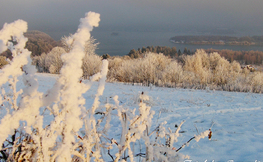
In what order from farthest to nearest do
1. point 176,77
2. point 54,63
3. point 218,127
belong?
point 54,63, point 176,77, point 218,127

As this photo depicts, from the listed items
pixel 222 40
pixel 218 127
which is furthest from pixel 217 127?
pixel 222 40

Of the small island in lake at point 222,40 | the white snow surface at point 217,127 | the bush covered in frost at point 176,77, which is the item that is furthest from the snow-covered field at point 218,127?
the small island in lake at point 222,40

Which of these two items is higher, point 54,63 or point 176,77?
point 54,63

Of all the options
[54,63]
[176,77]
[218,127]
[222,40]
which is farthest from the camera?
[222,40]

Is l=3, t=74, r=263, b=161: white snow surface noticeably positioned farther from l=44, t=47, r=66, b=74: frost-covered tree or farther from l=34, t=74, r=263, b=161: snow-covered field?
l=44, t=47, r=66, b=74: frost-covered tree

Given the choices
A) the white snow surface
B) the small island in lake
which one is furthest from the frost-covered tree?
the small island in lake

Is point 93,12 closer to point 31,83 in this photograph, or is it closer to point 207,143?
point 31,83

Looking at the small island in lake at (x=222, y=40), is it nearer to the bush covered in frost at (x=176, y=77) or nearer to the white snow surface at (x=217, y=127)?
the bush covered in frost at (x=176, y=77)

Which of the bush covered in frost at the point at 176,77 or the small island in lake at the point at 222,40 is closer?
the bush covered in frost at the point at 176,77

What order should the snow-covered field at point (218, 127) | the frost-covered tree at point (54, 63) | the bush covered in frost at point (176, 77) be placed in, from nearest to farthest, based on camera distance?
the snow-covered field at point (218, 127) → the bush covered in frost at point (176, 77) → the frost-covered tree at point (54, 63)

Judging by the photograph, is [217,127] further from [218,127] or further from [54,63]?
[54,63]

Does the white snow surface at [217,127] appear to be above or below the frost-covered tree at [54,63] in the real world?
below

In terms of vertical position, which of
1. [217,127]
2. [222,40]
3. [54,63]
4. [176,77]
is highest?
[222,40]

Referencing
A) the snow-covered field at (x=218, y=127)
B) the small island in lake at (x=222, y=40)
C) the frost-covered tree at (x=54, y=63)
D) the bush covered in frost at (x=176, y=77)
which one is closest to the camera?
the snow-covered field at (x=218, y=127)
